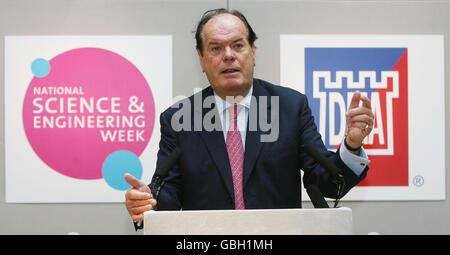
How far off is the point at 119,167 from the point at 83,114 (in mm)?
371

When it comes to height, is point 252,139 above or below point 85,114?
below

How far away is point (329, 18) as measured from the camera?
6.75ft

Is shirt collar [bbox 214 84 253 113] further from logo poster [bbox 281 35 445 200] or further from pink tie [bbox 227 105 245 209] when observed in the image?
logo poster [bbox 281 35 445 200]

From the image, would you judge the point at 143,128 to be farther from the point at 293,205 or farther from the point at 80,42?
the point at 293,205

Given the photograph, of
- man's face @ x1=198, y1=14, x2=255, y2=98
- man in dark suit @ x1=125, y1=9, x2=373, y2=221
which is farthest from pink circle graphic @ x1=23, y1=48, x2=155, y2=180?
man's face @ x1=198, y1=14, x2=255, y2=98

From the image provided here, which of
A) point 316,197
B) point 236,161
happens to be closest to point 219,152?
point 236,161

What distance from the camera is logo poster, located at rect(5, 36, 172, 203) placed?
202 cm

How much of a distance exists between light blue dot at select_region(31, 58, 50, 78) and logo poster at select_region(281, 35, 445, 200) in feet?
4.50

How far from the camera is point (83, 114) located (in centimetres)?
203

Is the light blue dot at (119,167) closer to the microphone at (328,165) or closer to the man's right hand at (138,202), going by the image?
the man's right hand at (138,202)

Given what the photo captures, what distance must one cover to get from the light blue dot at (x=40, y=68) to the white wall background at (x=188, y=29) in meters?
0.18

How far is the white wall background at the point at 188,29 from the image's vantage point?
2037mm

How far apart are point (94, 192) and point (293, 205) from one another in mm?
1166

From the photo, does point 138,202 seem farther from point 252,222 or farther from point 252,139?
point 252,139
